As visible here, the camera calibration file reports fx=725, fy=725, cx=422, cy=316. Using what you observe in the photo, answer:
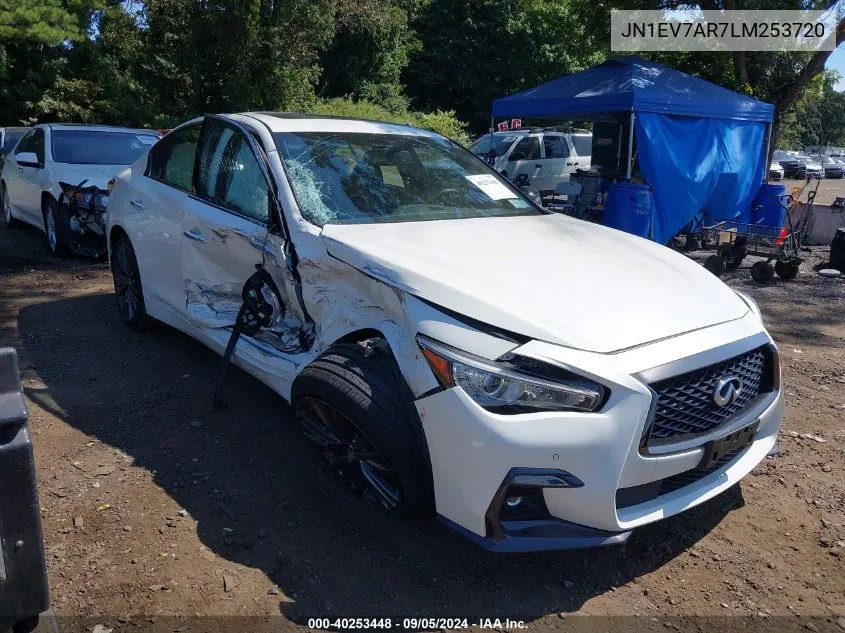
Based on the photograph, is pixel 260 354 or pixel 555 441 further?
pixel 260 354

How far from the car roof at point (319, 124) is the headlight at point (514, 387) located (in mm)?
2137

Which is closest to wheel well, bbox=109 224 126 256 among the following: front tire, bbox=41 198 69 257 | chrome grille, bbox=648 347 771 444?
front tire, bbox=41 198 69 257

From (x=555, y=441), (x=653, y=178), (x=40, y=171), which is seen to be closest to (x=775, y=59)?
(x=653, y=178)

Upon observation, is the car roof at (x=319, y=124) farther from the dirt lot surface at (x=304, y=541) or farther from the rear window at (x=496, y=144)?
the rear window at (x=496, y=144)

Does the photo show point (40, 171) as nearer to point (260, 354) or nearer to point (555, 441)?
point (260, 354)

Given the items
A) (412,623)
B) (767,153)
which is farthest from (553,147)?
(412,623)

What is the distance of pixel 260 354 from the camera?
3.75m

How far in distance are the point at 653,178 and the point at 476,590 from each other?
8256mm

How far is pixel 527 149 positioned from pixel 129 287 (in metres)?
11.9

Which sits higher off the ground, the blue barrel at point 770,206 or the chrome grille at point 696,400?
the chrome grille at point 696,400

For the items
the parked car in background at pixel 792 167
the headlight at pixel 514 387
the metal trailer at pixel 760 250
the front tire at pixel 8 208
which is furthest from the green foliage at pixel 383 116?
the parked car in background at pixel 792 167

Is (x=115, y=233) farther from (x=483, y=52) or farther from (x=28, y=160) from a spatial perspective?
(x=483, y=52)

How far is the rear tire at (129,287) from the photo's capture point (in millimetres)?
5254

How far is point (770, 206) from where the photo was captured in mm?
10664
